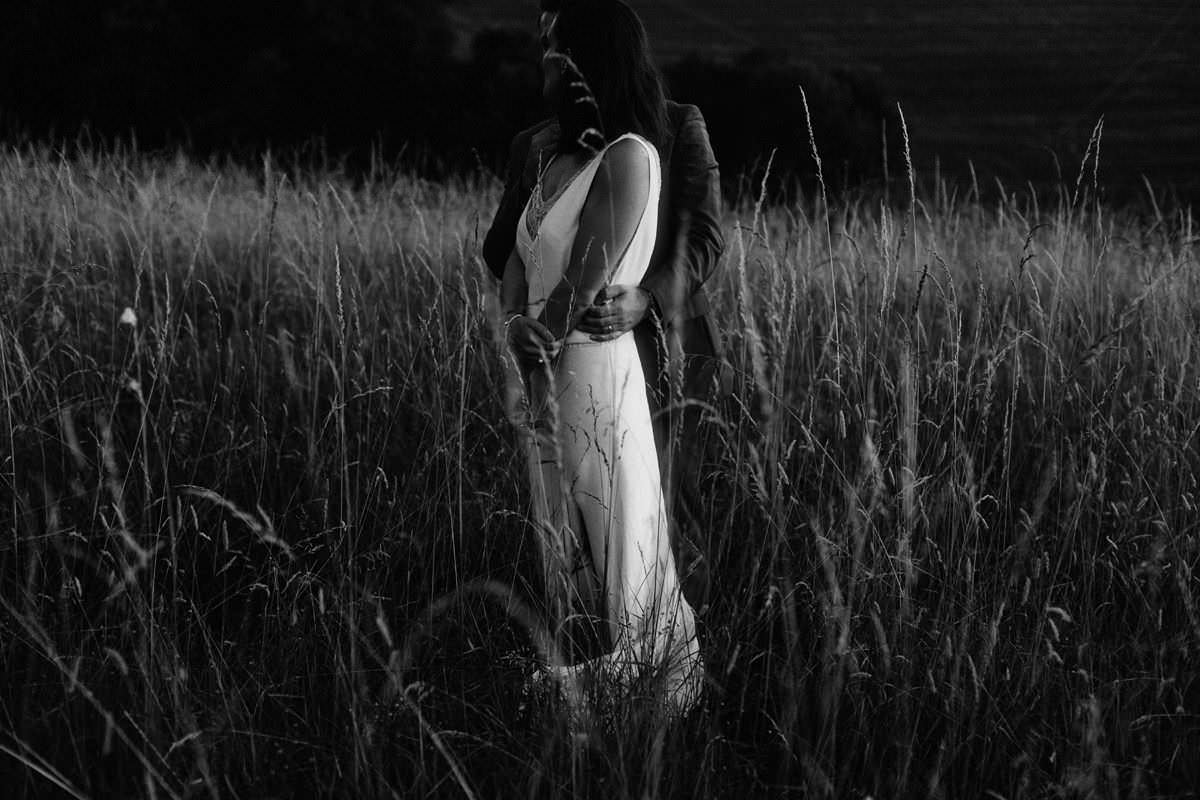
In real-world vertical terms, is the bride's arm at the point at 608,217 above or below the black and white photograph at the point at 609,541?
above

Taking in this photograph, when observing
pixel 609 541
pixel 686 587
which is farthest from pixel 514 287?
pixel 686 587

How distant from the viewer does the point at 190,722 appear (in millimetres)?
1682

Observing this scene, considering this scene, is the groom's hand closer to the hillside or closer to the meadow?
the meadow

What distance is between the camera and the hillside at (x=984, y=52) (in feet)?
40.7

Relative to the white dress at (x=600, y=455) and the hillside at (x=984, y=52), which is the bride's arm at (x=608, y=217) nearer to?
the white dress at (x=600, y=455)

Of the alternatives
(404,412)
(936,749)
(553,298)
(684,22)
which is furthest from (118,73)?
(936,749)

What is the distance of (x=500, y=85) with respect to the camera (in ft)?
34.5

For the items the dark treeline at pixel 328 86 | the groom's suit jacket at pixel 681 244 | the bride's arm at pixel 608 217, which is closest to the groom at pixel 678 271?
the groom's suit jacket at pixel 681 244

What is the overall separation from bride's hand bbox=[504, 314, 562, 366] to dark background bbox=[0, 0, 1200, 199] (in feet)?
23.1

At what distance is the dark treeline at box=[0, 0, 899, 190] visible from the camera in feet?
32.4

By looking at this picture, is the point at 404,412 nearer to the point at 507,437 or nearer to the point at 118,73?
the point at 507,437

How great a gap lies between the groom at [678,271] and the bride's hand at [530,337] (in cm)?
12

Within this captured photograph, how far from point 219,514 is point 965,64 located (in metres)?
14.3

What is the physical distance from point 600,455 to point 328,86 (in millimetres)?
9952
